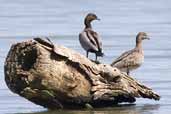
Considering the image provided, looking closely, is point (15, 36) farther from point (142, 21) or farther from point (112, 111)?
point (112, 111)

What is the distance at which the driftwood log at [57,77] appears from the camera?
562 inches

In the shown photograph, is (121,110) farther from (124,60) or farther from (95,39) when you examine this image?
(95,39)

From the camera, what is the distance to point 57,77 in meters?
14.3

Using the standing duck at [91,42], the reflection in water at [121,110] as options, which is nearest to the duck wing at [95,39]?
the standing duck at [91,42]

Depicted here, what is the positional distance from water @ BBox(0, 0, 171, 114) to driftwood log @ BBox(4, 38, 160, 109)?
322mm

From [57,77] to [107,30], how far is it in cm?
1179

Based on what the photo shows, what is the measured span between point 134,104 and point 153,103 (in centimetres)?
38

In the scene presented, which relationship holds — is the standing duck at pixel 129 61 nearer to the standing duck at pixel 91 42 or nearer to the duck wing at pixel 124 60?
the duck wing at pixel 124 60

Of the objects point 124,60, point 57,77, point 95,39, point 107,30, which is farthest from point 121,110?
point 107,30

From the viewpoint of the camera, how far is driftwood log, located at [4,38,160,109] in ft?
46.9

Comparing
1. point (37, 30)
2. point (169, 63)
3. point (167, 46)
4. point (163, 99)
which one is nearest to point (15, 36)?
point (37, 30)

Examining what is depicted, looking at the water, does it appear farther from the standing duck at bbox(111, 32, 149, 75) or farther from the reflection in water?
the standing duck at bbox(111, 32, 149, 75)

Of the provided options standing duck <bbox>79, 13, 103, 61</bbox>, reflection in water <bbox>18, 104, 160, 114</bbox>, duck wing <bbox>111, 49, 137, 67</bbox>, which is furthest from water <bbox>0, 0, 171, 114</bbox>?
standing duck <bbox>79, 13, 103, 61</bbox>

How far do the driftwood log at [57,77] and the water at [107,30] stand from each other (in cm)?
32
